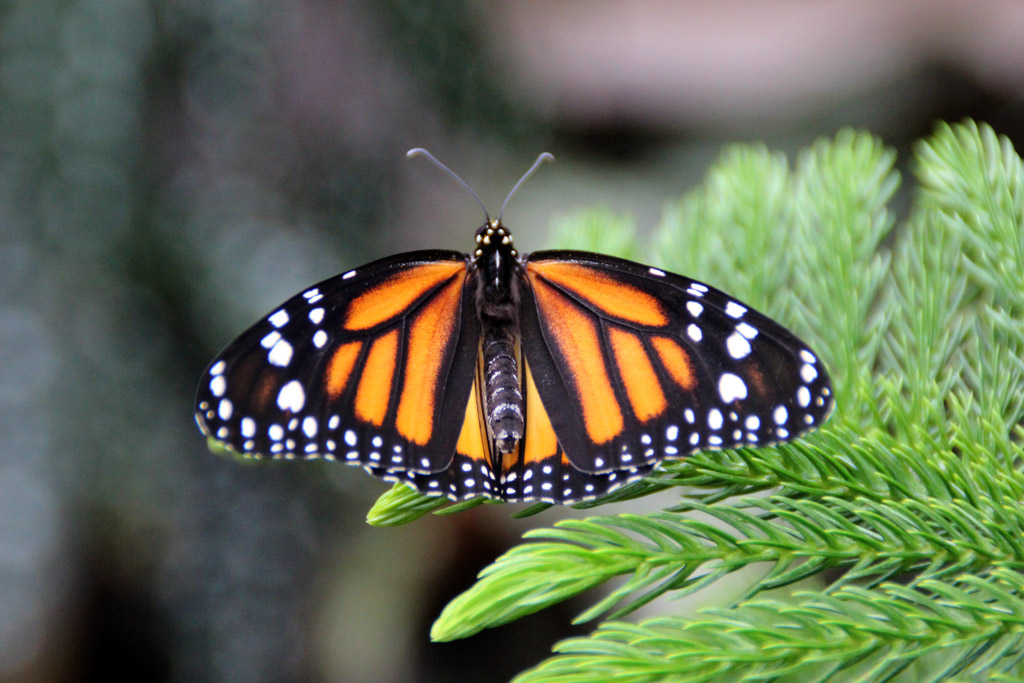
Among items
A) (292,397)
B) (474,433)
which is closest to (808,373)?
(474,433)

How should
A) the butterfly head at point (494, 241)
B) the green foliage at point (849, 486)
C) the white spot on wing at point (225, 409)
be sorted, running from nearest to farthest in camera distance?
the green foliage at point (849, 486), the white spot on wing at point (225, 409), the butterfly head at point (494, 241)

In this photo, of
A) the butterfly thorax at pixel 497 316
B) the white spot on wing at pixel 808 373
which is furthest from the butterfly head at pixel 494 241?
the white spot on wing at pixel 808 373

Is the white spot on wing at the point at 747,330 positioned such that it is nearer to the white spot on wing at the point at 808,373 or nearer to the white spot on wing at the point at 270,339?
the white spot on wing at the point at 808,373

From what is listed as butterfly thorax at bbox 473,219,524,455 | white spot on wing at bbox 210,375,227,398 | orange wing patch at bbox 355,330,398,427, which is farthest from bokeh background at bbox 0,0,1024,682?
white spot on wing at bbox 210,375,227,398

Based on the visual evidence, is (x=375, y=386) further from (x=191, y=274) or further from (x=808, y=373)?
(x=191, y=274)

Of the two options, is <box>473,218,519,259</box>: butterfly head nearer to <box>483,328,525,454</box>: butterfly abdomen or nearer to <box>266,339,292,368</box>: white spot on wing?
<box>483,328,525,454</box>: butterfly abdomen

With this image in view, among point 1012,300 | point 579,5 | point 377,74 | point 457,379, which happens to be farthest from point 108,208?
point 579,5
